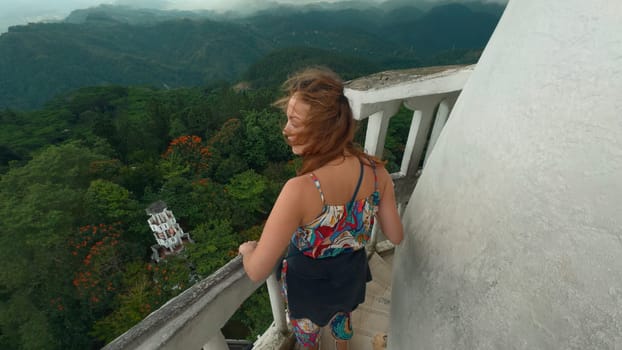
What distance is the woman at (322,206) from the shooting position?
127 centimetres

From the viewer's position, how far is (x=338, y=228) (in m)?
1.47

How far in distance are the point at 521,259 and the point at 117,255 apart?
17128 millimetres

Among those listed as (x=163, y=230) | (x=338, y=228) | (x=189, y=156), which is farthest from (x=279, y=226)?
(x=189, y=156)

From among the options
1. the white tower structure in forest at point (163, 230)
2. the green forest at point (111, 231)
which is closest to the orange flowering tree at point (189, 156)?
the green forest at point (111, 231)

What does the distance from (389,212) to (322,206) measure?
432 mm

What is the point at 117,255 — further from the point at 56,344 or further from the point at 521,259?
the point at 521,259

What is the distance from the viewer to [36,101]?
97.9 m

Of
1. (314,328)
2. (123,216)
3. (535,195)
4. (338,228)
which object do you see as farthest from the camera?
(123,216)

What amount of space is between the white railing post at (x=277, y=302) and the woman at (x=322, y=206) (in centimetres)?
31

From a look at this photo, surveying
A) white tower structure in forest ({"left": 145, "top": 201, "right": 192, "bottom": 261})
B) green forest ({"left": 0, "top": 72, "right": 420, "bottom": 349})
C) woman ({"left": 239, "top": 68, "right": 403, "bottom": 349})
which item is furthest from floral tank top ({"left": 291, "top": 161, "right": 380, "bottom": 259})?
white tower structure in forest ({"left": 145, "top": 201, "right": 192, "bottom": 261})

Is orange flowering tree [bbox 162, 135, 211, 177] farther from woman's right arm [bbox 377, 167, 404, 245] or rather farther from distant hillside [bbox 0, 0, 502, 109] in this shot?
distant hillside [bbox 0, 0, 502, 109]

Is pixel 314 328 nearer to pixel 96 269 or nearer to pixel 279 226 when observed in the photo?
pixel 279 226

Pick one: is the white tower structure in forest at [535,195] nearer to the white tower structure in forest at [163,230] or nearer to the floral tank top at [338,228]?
the floral tank top at [338,228]

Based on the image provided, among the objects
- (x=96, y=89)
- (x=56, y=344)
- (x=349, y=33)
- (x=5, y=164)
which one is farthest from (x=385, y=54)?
(x=56, y=344)
